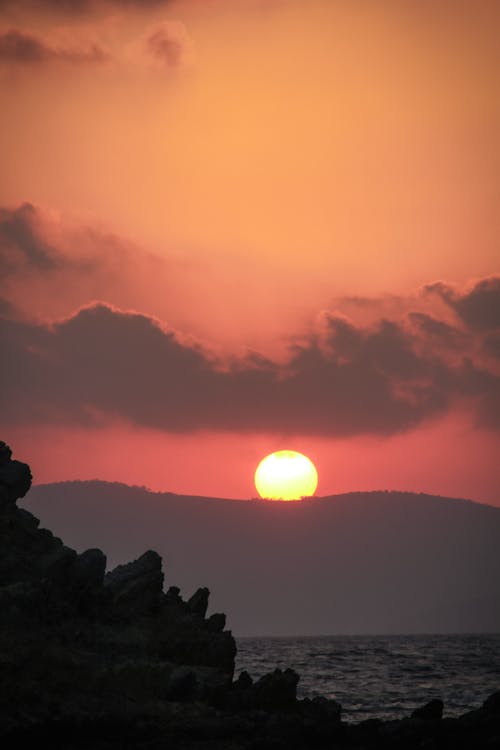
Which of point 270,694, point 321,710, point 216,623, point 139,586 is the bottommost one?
point 321,710

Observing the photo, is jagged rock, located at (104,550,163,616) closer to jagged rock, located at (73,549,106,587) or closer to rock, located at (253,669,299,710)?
jagged rock, located at (73,549,106,587)

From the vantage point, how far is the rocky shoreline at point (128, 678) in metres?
37.8

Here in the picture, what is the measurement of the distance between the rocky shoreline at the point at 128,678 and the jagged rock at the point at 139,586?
6 cm

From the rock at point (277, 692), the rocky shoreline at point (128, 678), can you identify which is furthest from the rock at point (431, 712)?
the rock at point (277, 692)

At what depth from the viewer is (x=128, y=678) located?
134 feet

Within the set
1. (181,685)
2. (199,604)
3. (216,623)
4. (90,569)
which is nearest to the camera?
(181,685)

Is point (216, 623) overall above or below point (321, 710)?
above

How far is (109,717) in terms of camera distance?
38.4 metres

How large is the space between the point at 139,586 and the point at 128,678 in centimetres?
757

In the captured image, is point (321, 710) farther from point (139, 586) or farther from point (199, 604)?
point (139, 586)

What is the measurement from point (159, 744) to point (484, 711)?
44.3ft

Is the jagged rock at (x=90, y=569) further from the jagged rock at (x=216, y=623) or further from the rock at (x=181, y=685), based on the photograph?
the rock at (x=181, y=685)

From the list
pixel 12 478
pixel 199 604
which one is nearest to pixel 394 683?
pixel 199 604

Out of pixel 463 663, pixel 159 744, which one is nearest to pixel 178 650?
pixel 159 744
